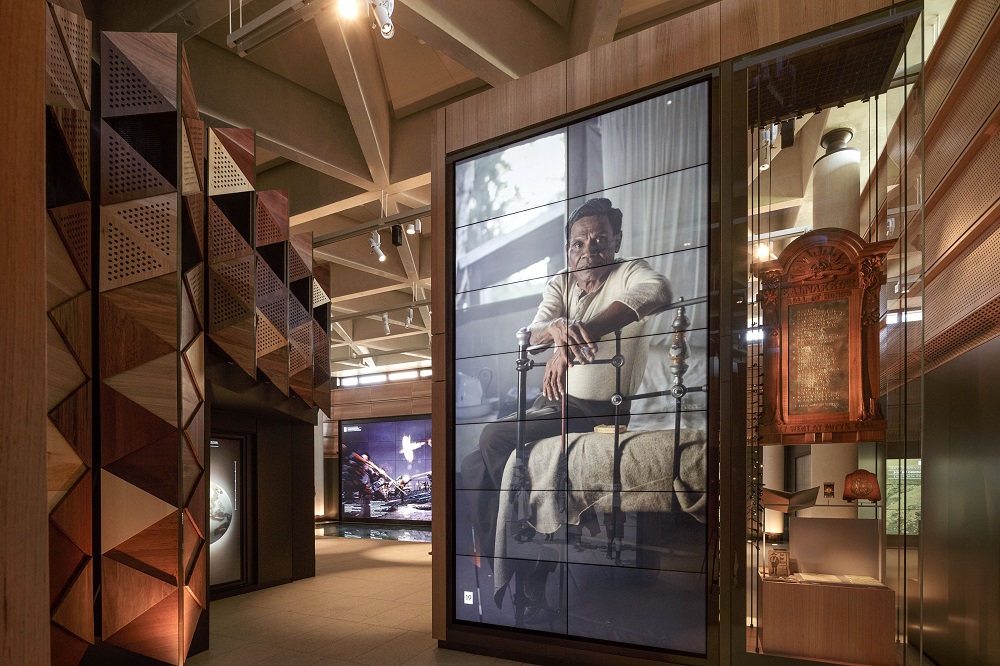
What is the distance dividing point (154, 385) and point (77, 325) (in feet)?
1.67

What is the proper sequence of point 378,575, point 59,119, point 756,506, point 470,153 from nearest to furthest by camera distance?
point 59,119, point 756,506, point 470,153, point 378,575

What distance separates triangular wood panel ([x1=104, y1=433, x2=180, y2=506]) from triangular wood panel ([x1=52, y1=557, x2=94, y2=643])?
454 mm

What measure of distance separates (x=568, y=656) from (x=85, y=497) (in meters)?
3.09

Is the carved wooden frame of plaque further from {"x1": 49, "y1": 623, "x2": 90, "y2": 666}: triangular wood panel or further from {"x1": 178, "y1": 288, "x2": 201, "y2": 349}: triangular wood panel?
{"x1": 49, "y1": 623, "x2": 90, "y2": 666}: triangular wood panel

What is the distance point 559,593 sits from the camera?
168 inches

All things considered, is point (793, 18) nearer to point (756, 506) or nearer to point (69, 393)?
point (756, 506)

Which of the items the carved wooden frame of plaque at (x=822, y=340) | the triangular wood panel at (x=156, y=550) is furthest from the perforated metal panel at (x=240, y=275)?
the carved wooden frame of plaque at (x=822, y=340)

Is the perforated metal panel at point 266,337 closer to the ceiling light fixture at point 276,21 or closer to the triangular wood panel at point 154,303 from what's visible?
the triangular wood panel at point 154,303

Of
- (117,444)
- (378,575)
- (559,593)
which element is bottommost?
(378,575)

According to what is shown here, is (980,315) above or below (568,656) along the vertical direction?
above

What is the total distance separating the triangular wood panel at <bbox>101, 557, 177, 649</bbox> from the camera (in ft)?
11.3

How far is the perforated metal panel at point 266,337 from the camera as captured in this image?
6352mm

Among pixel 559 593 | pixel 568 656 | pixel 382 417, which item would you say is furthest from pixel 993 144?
pixel 382 417

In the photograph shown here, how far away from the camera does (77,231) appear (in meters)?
3.34
